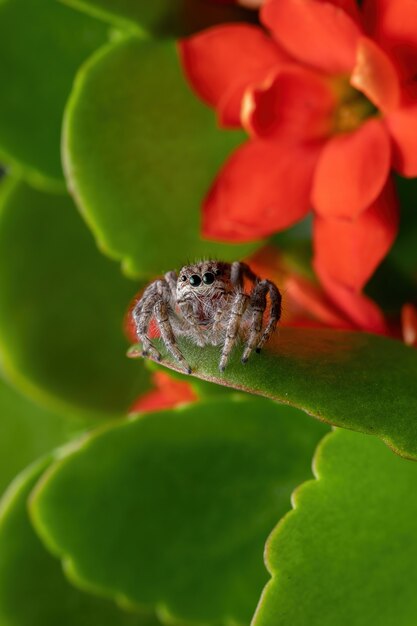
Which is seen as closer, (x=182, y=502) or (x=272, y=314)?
(x=272, y=314)

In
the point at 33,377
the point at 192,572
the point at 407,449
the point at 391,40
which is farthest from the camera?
the point at 33,377

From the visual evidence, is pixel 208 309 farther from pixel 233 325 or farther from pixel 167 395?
pixel 167 395

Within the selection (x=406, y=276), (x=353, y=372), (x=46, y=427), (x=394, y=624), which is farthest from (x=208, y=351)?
A: (x=46, y=427)

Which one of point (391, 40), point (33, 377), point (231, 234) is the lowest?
point (33, 377)

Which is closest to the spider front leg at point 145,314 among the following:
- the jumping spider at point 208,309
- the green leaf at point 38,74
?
the jumping spider at point 208,309

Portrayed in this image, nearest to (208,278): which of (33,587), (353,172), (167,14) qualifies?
(353,172)

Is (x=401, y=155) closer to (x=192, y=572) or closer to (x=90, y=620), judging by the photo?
(x=192, y=572)

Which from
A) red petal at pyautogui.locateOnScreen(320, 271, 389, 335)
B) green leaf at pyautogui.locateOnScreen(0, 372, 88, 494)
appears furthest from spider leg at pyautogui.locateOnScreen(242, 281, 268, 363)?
green leaf at pyautogui.locateOnScreen(0, 372, 88, 494)
